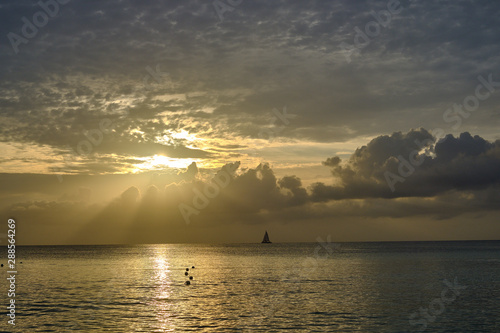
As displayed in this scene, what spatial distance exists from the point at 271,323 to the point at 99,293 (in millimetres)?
37037

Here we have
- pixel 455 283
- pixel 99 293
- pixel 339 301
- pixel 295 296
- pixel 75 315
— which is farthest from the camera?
pixel 455 283

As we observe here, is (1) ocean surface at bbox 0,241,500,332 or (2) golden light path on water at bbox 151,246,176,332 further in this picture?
(2) golden light path on water at bbox 151,246,176,332

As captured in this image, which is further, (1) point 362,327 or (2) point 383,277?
(2) point 383,277

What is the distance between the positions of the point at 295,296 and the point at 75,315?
32.4 meters

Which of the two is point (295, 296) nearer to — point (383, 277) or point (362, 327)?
point (362, 327)

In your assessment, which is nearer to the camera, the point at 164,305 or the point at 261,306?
the point at 261,306

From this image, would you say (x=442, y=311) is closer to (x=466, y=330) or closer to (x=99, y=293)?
(x=466, y=330)

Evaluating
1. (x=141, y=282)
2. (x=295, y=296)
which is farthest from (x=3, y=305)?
(x=295, y=296)

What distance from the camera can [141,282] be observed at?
94.6 meters

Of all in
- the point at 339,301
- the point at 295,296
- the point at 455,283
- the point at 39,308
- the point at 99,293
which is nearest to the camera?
the point at 39,308

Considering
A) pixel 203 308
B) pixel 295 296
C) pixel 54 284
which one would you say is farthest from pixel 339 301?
pixel 54 284

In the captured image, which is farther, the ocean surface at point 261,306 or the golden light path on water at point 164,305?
the golden light path on water at point 164,305

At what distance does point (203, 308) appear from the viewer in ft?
199

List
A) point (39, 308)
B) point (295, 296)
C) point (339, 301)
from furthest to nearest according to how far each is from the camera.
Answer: point (295, 296) < point (339, 301) < point (39, 308)
